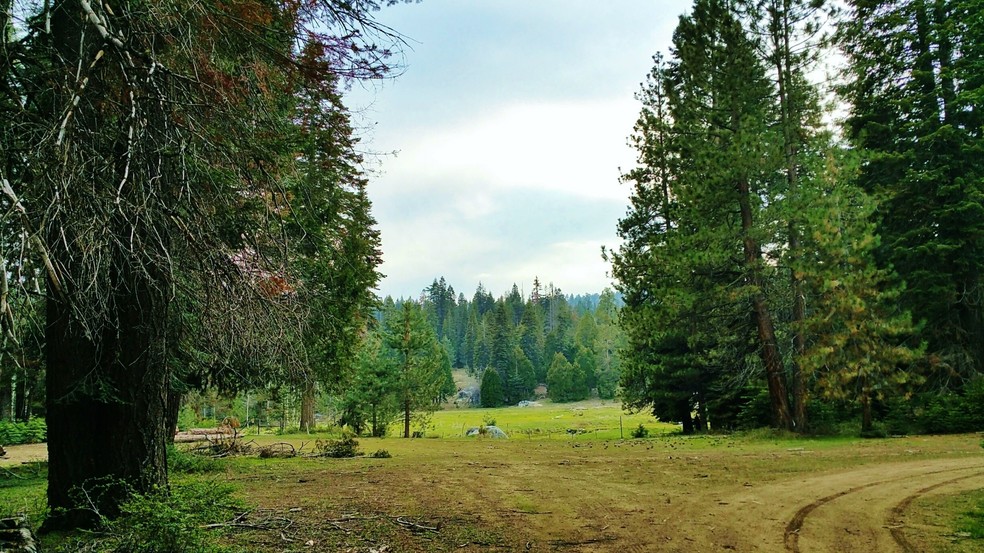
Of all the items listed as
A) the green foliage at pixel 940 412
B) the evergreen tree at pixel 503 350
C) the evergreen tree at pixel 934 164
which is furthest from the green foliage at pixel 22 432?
the evergreen tree at pixel 503 350

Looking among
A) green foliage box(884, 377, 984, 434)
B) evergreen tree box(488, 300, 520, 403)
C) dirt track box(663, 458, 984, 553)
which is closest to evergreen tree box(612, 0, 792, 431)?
green foliage box(884, 377, 984, 434)

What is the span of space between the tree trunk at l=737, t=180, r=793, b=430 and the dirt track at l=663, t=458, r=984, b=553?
795 centimetres

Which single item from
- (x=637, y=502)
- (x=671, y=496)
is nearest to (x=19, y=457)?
(x=637, y=502)

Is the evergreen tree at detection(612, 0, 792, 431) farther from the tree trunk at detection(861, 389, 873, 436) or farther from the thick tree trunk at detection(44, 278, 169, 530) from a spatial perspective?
the thick tree trunk at detection(44, 278, 169, 530)

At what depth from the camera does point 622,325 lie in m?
22.1

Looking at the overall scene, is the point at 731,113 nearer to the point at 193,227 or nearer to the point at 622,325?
the point at 622,325

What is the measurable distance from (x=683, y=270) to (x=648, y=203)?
8784 millimetres

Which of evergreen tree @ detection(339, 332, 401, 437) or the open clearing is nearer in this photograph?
the open clearing

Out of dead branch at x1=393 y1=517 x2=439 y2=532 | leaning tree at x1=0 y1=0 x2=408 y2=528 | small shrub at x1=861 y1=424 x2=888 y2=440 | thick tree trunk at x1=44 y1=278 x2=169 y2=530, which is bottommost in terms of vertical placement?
small shrub at x1=861 y1=424 x2=888 y2=440

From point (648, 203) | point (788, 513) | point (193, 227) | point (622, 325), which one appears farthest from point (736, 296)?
point (193, 227)

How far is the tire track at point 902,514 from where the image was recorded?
5.22 metres

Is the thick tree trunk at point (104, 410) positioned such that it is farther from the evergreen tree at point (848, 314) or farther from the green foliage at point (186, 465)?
the evergreen tree at point (848, 314)

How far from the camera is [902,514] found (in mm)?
6375

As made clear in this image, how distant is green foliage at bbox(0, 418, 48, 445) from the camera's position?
2112 cm
